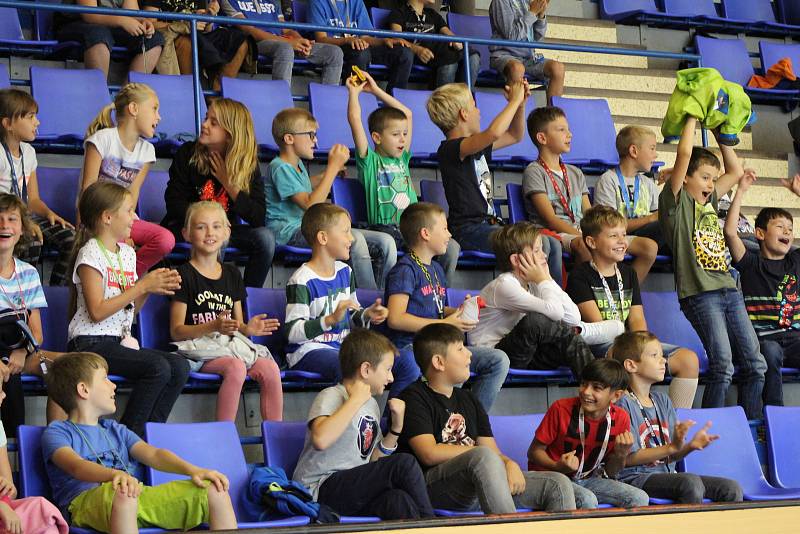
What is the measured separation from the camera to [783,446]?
17.7ft

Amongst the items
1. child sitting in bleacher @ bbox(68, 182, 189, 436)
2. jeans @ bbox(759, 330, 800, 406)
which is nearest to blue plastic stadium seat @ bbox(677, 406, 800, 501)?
jeans @ bbox(759, 330, 800, 406)

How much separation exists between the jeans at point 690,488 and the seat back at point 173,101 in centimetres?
302

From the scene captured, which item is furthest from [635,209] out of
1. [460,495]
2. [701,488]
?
[460,495]

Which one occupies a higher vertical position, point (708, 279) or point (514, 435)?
point (708, 279)

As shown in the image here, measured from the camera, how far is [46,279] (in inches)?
212

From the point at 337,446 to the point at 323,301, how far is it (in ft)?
2.93

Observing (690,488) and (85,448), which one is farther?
(690,488)

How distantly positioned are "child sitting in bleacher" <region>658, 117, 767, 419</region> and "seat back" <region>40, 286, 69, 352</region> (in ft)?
9.43

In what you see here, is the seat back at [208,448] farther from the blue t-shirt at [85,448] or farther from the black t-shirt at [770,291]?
the black t-shirt at [770,291]

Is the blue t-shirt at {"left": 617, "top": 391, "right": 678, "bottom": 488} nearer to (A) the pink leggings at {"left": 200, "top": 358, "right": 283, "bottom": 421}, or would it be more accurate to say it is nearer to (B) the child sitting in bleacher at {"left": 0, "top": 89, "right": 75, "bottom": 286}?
(A) the pink leggings at {"left": 200, "top": 358, "right": 283, "bottom": 421}

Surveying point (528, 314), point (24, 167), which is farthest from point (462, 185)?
point (24, 167)

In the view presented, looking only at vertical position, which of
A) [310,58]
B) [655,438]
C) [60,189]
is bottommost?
[655,438]

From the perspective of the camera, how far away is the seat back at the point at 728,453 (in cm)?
522

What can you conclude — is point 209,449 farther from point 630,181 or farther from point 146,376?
point 630,181
